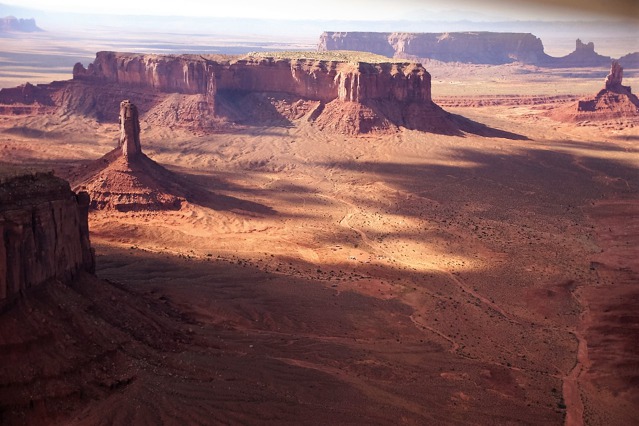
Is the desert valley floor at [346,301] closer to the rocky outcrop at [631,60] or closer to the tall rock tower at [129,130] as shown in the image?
the tall rock tower at [129,130]

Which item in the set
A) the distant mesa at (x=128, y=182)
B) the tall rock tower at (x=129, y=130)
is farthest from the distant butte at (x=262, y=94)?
the tall rock tower at (x=129, y=130)

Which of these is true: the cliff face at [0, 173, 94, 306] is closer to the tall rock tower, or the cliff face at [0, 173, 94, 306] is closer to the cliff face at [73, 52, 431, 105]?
the tall rock tower

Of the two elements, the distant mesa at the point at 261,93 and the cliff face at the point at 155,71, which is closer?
the distant mesa at the point at 261,93

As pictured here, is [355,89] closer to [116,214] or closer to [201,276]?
[116,214]

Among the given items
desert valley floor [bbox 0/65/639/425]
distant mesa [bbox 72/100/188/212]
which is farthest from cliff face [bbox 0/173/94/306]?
distant mesa [bbox 72/100/188/212]

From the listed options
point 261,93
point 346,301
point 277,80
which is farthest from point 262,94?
point 346,301

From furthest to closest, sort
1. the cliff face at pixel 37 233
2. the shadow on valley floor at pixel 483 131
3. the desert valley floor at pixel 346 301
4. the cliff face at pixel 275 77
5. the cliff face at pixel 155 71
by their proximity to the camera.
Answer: the shadow on valley floor at pixel 483 131 → the cliff face at pixel 155 71 → the cliff face at pixel 275 77 → the desert valley floor at pixel 346 301 → the cliff face at pixel 37 233
